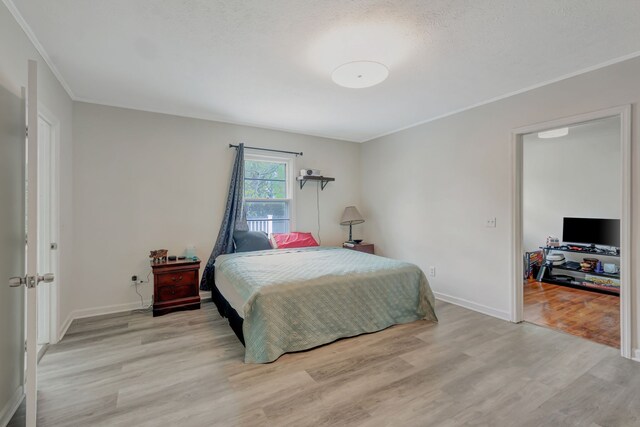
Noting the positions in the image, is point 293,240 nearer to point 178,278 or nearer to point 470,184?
point 178,278

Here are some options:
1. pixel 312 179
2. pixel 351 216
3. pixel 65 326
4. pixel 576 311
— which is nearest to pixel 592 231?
pixel 576 311

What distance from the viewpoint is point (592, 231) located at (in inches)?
182

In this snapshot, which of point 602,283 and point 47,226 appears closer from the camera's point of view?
point 47,226

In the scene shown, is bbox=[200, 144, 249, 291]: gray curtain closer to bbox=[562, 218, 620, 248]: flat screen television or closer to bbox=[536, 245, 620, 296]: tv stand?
bbox=[536, 245, 620, 296]: tv stand

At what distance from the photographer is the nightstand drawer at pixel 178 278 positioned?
3336mm

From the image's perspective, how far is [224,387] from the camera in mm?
1996

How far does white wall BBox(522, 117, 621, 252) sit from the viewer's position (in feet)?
14.9

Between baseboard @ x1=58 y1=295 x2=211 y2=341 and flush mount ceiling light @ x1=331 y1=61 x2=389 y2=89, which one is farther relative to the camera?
baseboard @ x1=58 y1=295 x2=211 y2=341

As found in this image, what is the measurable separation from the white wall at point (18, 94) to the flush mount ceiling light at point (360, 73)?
203 cm

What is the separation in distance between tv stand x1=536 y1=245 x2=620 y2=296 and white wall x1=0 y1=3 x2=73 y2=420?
249 inches

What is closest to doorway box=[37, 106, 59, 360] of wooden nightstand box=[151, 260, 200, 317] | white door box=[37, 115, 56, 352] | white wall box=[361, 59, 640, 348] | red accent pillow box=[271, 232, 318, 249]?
white door box=[37, 115, 56, 352]

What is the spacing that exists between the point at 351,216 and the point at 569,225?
3.61m

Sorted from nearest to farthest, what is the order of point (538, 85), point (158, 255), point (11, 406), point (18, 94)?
point (11, 406), point (18, 94), point (538, 85), point (158, 255)

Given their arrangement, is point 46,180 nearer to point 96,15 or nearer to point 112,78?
point 112,78
